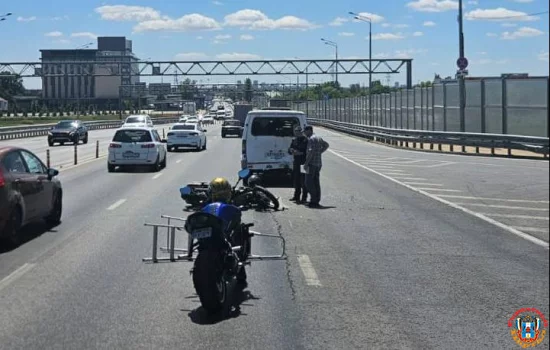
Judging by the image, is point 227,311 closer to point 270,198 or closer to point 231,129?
point 270,198

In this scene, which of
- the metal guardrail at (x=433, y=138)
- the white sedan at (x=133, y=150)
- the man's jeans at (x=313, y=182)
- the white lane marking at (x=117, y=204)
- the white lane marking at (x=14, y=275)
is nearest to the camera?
the white lane marking at (x=14, y=275)

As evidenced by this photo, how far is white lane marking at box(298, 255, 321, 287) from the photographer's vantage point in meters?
9.41

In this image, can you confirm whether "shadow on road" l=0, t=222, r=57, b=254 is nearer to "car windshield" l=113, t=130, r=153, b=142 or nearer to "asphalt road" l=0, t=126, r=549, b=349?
"asphalt road" l=0, t=126, r=549, b=349

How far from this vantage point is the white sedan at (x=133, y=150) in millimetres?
28797

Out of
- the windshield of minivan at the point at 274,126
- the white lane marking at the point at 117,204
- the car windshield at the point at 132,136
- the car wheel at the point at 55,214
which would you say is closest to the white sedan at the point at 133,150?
the car windshield at the point at 132,136

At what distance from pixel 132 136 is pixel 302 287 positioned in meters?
21.0

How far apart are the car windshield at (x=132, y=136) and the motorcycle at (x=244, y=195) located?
13471 mm

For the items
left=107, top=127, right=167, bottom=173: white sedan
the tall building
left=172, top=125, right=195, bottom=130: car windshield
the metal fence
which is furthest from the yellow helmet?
the tall building

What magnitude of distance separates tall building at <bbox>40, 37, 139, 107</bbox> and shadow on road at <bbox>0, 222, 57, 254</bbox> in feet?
257

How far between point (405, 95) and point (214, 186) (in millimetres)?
44969

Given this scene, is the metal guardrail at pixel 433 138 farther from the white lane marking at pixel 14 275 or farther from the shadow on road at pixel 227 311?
the white lane marking at pixel 14 275

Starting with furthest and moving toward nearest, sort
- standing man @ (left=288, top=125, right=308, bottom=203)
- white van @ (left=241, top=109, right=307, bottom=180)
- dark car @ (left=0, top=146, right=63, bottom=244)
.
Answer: white van @ (left=241, top=109, right=307, bottom=180), standing man @ (left=288, top=125, right=308, bottom=203), dark car @ (left=0, top=146, right=63, bottom=244)

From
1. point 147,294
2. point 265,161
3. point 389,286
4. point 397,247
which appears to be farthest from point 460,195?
point 147,294

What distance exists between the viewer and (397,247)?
39.4ft
